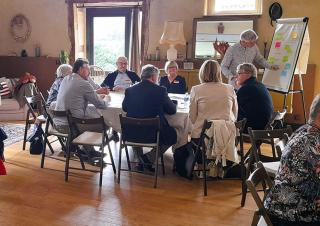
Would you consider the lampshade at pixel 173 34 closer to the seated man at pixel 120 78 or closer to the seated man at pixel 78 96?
the seated man at pixel 120 78

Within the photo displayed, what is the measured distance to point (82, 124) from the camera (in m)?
3.75

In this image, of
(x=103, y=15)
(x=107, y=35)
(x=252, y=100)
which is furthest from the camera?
(x=107, y=35)

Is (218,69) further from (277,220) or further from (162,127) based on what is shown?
(277,220)

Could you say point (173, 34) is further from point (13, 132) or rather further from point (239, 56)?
point (13, 132)

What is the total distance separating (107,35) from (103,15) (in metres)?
0.38

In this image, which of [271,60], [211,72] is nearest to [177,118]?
[211,72]

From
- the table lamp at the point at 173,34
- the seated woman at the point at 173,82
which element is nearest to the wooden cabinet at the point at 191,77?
the table lamp at the point at 173,34

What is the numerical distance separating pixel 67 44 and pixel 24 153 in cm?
330

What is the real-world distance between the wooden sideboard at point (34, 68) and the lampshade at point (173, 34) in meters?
2.53

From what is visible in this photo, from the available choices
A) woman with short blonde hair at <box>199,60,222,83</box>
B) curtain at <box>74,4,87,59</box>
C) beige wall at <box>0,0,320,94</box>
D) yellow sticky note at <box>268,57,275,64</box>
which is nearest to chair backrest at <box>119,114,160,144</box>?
woman with short blonde hair at <box>199,60,222,83</box>

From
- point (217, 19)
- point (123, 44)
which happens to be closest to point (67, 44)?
point (123, 44)

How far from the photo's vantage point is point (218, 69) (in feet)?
11.4

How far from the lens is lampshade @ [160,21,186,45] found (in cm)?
596

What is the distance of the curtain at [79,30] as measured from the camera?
708 cm
